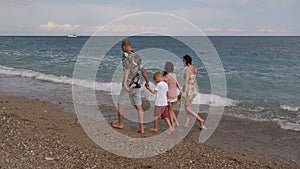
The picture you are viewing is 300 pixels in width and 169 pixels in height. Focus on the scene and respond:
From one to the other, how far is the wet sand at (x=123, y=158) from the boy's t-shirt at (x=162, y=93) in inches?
34.9

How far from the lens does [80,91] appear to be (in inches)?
581

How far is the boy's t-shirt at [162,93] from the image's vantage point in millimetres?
7414

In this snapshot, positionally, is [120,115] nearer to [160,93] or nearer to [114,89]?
[160,93]

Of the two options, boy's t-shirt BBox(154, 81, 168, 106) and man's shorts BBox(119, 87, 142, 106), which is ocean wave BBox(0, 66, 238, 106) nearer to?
boy's t-shirt BBox(154, 81, 168, 106)

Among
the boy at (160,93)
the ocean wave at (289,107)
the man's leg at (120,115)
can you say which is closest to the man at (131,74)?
the man's leg at (120,115)

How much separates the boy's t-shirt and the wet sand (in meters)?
0.89

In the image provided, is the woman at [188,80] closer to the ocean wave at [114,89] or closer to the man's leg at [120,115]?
the man's leg at [120,115]

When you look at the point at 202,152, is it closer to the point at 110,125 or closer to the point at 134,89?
the point at 134,89

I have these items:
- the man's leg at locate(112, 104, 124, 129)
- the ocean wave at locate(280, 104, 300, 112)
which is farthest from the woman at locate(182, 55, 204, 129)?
the ocean wave at locate(280, 104, 300, 112)

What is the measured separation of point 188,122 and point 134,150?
291 cm

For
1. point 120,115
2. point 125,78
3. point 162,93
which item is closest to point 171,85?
point 162,93

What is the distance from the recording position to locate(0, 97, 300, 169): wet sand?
554 centimetres

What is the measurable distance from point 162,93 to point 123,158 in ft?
7.33

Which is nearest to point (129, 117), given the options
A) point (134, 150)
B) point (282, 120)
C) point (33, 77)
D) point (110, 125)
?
point (110, 125)
